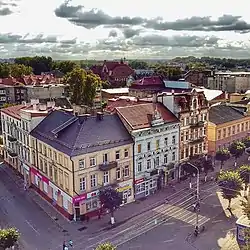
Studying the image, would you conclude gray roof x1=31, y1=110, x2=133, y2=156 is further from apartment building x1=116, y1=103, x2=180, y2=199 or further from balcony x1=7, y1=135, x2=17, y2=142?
balcony x1=7, y1=135, x2=17, y2=142

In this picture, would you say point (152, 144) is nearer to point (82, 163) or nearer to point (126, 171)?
point (126, 171)

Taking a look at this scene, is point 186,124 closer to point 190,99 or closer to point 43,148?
point 190,99

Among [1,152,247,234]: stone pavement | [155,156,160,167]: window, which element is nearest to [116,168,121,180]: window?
[1,152,247,234]: stone pavement

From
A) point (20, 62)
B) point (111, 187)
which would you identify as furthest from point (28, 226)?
point (20, 62)

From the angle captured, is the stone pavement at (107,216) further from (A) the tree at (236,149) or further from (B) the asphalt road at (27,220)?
(A) the tree at (236,149)

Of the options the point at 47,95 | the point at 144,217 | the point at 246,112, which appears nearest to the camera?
the point at 144,217

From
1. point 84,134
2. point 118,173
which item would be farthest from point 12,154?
point 118,173
